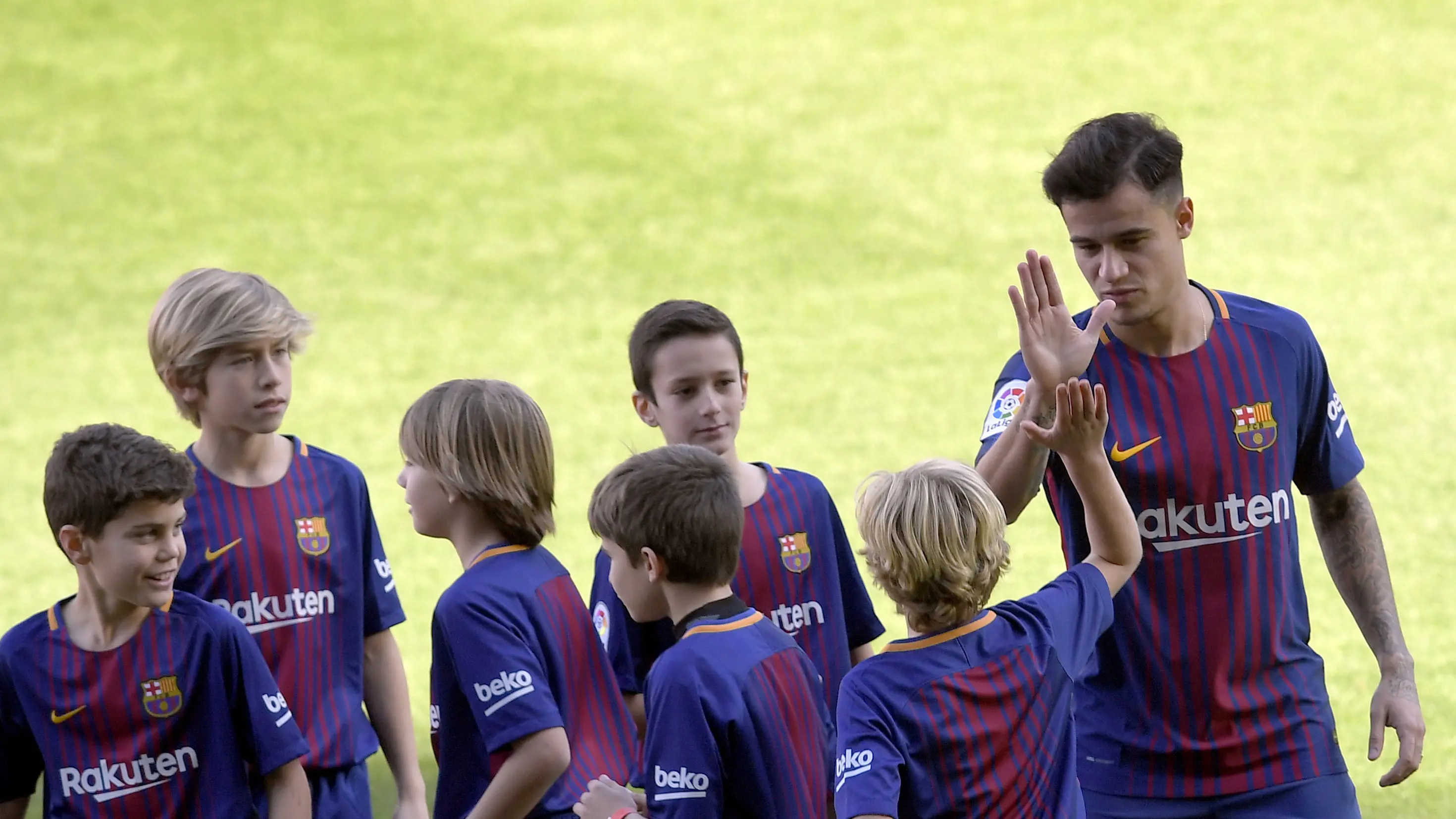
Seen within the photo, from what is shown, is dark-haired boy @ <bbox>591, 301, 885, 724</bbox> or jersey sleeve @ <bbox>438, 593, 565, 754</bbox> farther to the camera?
dark-haired boy @ <bbox>591, 301, 885, 724</bbox>

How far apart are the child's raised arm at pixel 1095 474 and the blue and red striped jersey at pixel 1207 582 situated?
198 millimetres

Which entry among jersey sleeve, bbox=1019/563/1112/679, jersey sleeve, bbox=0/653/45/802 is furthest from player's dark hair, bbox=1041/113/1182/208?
jersey sleeve, bbox=0/653/45/802

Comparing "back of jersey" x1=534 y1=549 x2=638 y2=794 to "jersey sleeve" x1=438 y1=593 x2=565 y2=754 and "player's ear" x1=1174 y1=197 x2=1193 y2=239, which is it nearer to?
"jersey sleeve" x1=438 y1=593 x2=565 y2=754

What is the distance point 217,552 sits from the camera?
3.71 m

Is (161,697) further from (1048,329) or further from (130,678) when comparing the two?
(1048,329)

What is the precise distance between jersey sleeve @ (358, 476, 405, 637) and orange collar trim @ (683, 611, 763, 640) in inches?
→ 50.9

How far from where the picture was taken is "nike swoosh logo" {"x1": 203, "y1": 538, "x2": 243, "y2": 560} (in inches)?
146

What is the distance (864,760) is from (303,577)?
1650 millimetres

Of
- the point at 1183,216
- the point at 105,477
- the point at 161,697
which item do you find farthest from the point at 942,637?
the point at 105,477

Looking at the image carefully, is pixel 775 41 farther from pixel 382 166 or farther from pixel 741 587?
pixel 741 587

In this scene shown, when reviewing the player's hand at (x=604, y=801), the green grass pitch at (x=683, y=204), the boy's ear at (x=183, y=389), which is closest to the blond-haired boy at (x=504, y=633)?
the player's hand at (x=604, y=801)

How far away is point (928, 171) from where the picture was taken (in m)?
13.3

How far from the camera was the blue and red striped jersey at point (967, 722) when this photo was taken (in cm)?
278

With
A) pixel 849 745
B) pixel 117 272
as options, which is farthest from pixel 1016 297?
pixel 117 272
